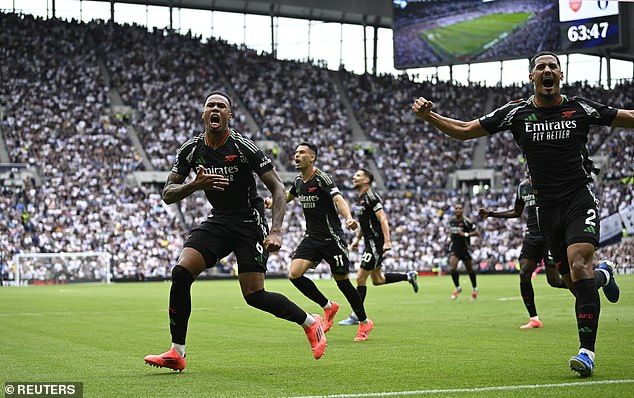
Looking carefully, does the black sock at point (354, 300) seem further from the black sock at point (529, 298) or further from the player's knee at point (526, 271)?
the player's knee at point (526, 271)

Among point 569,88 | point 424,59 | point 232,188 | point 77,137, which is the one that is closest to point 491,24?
point 424,59

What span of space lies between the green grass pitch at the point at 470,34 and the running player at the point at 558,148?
136 feet

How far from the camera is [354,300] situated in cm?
1325

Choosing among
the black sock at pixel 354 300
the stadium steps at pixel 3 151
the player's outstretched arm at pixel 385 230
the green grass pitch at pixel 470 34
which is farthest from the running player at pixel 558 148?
the stadium steps at pixel 3 151

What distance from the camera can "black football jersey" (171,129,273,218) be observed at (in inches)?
360

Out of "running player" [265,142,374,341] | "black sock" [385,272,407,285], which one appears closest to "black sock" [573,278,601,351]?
"running player" [265,142,374,341]

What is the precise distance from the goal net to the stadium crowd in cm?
17

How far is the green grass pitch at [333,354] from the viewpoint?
763cm

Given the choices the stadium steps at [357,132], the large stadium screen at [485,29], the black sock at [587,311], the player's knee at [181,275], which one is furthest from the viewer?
the stadium steps at [357,132]

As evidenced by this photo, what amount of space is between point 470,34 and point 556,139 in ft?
140

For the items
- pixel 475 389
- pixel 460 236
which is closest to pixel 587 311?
pixel 475 389

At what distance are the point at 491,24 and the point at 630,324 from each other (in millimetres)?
37355

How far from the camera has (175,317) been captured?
915cm

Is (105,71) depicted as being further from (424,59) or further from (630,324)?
(630,324)
